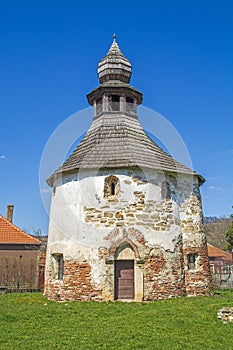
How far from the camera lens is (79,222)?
40.8 feet

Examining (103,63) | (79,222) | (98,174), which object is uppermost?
(103,63)

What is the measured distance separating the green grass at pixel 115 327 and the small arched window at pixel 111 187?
12.7ft

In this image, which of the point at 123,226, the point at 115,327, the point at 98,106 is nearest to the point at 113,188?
the point at 123,226

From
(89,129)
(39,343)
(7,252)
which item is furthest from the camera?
(7,252)

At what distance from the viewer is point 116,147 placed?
1352cm

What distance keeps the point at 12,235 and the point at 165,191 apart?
13302 millimetres

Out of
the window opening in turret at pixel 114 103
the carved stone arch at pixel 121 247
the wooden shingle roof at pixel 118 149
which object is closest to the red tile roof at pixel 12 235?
the wooden shingle roof at pixel 118 149

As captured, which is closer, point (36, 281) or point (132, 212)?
point (132, 212)

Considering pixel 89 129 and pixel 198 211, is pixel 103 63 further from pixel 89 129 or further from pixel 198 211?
pixel 198 211

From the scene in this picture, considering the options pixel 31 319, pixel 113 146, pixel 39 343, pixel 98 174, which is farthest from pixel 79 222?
pixel 39 343

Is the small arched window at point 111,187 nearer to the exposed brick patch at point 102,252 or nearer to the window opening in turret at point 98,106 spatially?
the exposed brick patch at point 102,252

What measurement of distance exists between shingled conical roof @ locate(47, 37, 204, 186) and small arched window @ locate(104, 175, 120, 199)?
46cm

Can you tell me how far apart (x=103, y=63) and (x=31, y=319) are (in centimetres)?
1246

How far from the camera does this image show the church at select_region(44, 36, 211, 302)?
11.9 meters
